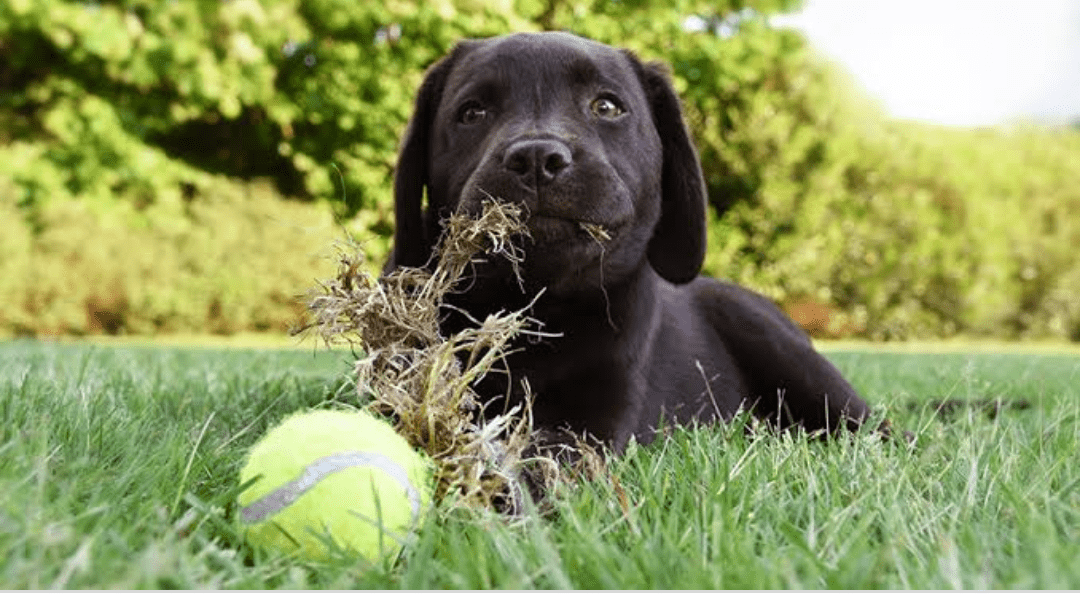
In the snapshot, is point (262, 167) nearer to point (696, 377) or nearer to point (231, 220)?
point (231, 220)

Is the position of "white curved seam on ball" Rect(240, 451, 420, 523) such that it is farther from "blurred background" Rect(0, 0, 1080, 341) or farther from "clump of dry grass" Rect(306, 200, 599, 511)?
"blurred background" Rect(0, 0, 1080, 341)

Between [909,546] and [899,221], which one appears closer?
[909,546]

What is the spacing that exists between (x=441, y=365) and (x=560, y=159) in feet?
2.37

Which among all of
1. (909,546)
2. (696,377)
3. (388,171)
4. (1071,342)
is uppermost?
(909,546)

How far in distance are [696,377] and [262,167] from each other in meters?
11.3

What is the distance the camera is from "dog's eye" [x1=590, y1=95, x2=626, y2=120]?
312 cm

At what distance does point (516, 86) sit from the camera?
10.1ft

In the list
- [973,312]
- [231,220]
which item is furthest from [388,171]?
[973,312]

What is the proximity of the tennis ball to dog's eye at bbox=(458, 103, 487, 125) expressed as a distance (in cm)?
134

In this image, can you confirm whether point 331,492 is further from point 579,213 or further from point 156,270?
point 156,270

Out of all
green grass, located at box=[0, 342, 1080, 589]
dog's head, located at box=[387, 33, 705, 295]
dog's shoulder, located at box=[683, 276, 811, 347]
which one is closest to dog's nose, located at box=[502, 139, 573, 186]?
dog's head, located at box=[387, 33, 705, 295]

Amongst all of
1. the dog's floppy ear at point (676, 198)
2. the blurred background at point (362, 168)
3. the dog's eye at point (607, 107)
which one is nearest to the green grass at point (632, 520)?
the dog's floppy ear at point (676, 198)

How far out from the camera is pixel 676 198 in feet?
11.2

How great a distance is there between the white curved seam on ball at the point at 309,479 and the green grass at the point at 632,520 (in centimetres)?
7
